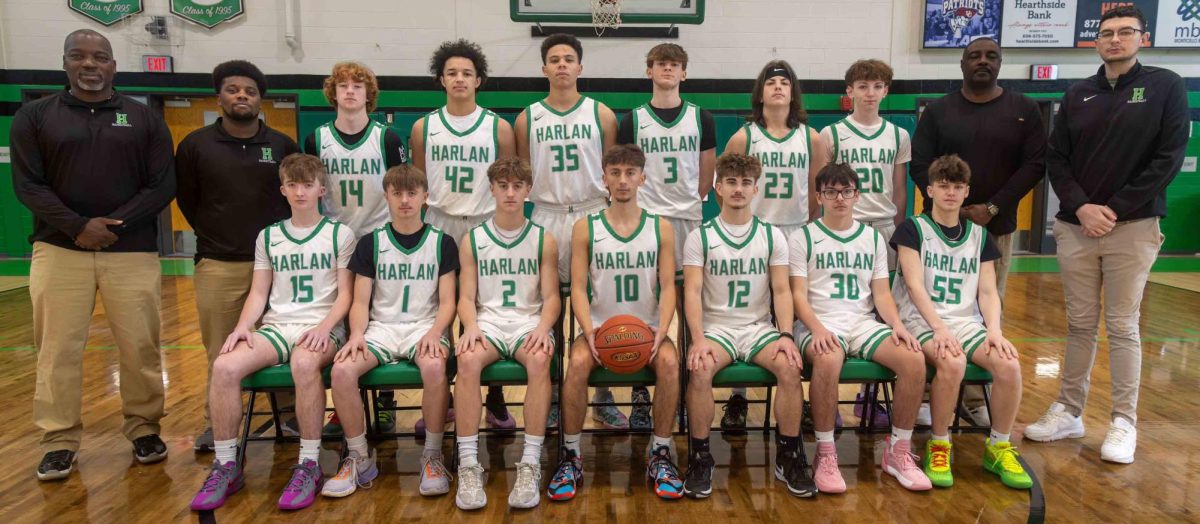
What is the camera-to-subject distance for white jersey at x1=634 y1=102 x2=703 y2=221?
354 cm

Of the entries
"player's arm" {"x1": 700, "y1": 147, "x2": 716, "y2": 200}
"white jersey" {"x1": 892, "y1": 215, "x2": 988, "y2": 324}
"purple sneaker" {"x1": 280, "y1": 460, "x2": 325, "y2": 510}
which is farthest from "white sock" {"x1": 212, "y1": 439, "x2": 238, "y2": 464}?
"white jersey" {"x1": 892, "y1": 215, "x2": 988, "y2": 324}

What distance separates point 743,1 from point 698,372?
704 cm

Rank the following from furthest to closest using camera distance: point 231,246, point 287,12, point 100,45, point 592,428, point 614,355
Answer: point 287,12, point 592,428, point 231,246, point 100,45, point 614,355

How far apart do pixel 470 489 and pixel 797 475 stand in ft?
→ 4.17

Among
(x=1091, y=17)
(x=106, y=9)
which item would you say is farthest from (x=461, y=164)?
(x=1091, y=17)

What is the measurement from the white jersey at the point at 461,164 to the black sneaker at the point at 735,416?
1529 mm

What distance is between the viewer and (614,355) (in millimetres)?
2834

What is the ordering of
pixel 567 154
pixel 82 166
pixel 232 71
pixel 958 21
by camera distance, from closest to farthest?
pixel 82 166, pixel 232 71, pixel 567 154, pixel 958 21

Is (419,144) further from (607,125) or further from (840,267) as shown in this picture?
(840,267)

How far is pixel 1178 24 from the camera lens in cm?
886

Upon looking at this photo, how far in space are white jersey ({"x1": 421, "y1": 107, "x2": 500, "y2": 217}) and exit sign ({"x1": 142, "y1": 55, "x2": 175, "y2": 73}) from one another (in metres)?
6.80

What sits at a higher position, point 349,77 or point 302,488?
point 349,77

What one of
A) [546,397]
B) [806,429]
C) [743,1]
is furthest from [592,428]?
[743,1]

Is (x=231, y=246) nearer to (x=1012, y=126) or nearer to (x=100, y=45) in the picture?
(x=100, y=45)
